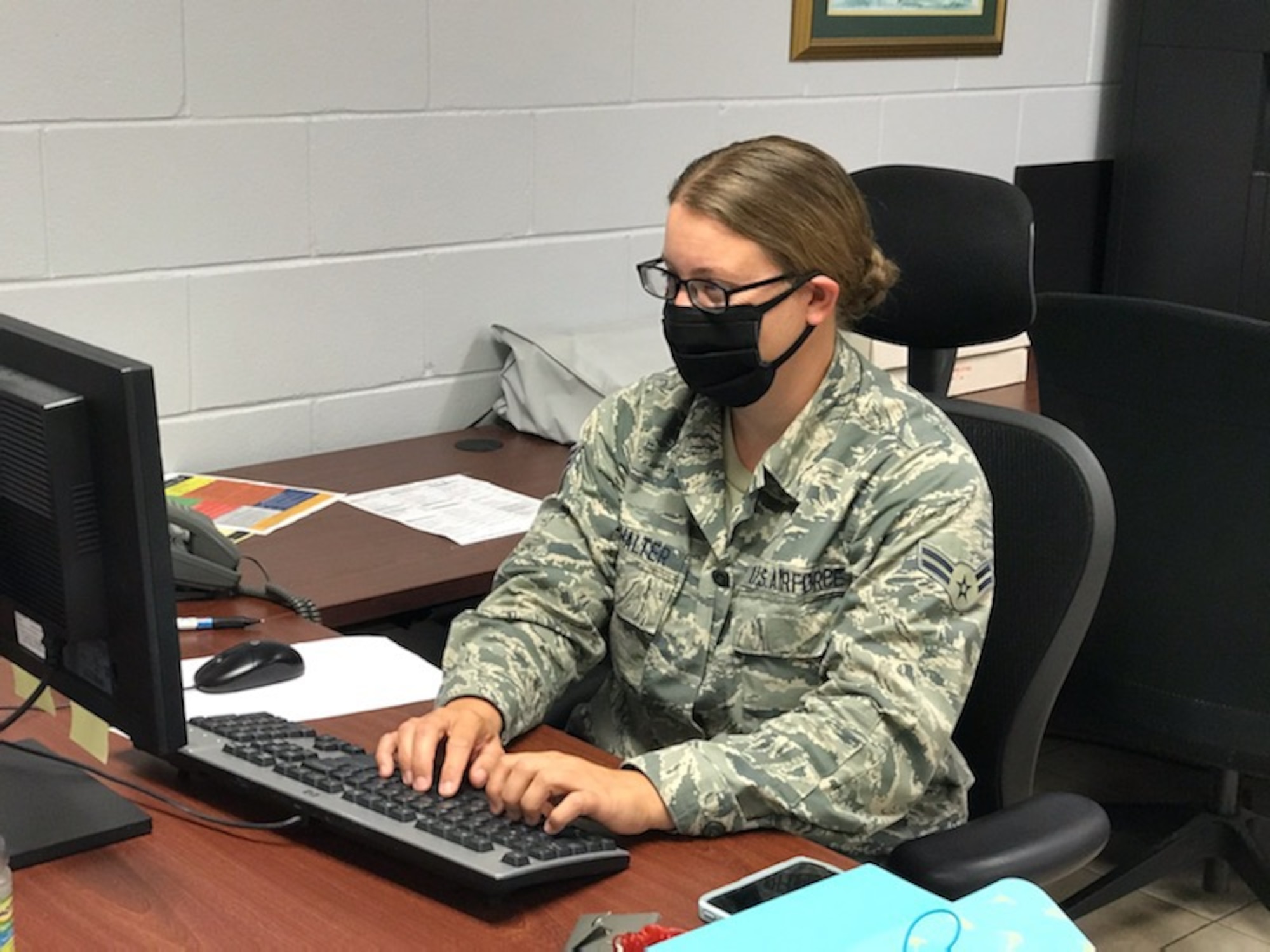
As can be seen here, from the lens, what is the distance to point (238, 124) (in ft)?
7.84

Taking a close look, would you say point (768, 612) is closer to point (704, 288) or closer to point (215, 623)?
point (704, 288)

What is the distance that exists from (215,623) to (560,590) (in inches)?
15.8

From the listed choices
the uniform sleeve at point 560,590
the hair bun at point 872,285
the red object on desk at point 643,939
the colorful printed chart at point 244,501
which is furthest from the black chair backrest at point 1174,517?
the red object on desk at point 643,939

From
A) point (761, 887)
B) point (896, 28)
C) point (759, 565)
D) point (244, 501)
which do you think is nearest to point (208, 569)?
point (244, 501)

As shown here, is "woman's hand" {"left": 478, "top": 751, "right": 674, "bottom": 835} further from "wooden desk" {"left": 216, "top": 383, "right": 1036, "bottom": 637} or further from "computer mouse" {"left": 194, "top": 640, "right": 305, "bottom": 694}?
"wooden desk" {"left": 216, "top": 383, "right": 1036, "bottom": 637}

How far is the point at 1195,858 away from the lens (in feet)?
8.64

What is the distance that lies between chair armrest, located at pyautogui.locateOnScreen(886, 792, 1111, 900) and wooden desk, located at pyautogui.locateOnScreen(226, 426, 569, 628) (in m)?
0.76

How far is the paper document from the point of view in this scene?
2.22 metres

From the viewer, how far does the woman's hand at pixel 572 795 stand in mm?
1311

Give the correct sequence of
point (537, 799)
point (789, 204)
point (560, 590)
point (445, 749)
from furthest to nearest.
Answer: point (560, 590)
point (789, 204)
point (445, 749)
point (537, 799)

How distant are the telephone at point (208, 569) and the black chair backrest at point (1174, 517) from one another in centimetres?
112

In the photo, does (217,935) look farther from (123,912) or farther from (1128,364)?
(1128,364)

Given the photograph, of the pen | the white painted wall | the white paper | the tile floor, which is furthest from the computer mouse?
the tile floor

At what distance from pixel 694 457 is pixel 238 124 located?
1.06 metres
